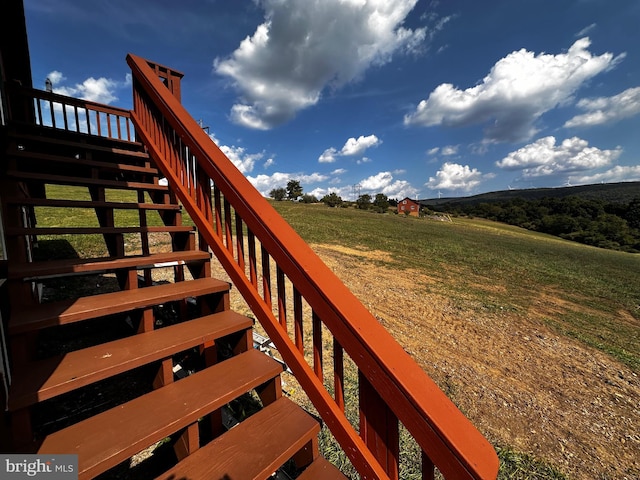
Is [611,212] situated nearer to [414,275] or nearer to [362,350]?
[414,275]

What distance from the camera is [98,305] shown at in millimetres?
1628

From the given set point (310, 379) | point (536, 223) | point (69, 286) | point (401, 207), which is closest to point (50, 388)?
point (310, 379)

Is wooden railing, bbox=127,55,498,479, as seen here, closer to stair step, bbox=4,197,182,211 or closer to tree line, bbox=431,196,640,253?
stair step, bbox=4,197,182,211

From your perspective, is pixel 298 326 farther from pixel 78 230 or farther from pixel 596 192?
pixel 596 192

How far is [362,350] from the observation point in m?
1.17

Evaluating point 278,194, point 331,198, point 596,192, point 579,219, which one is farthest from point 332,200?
point 596,192

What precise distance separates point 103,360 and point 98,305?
1.16 feet

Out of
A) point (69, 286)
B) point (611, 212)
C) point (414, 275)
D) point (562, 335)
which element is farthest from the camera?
point (611, 212)

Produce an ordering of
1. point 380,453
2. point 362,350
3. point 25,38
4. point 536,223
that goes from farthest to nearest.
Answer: point 536,223 → point 25,38 → point 380,453 → point 362,350

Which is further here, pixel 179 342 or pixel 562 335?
pixel 562 335

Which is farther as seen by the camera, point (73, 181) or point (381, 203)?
point (381, 203)

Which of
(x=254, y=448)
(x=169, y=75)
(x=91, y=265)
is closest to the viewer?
(x=254, y=448)

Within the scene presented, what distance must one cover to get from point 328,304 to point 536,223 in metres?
60.8

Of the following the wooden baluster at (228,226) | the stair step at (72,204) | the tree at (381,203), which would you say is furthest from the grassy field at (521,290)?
the tree at (381,203)
